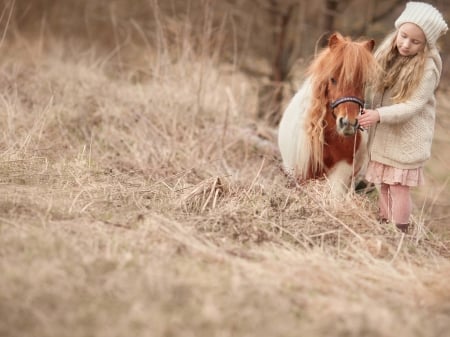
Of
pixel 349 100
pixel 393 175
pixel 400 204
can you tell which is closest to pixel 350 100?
pixel 349 100

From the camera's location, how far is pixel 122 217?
3166mm

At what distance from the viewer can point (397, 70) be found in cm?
356

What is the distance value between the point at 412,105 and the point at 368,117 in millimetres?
275

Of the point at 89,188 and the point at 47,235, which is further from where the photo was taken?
the point at 89,188

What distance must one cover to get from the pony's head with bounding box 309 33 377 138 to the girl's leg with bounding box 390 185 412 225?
549mm

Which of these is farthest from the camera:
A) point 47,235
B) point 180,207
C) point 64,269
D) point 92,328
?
point 180,207

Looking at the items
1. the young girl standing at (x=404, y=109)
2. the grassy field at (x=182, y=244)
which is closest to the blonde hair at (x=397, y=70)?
the young girl standing at (x=404, y=109)

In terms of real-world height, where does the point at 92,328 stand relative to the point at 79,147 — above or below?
above

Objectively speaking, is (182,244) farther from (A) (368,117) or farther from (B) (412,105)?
(B) (412,105)

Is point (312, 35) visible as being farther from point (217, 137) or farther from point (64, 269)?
point (64, 269)

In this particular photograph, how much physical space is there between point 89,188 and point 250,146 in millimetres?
2263

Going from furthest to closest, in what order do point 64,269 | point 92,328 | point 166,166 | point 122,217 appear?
point 166,166 < point 122,217 < point 64,269 < point 92,328

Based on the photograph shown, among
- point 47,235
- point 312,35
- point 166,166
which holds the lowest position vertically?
point 166,166

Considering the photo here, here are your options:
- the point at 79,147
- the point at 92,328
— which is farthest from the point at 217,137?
the point at 92,328
